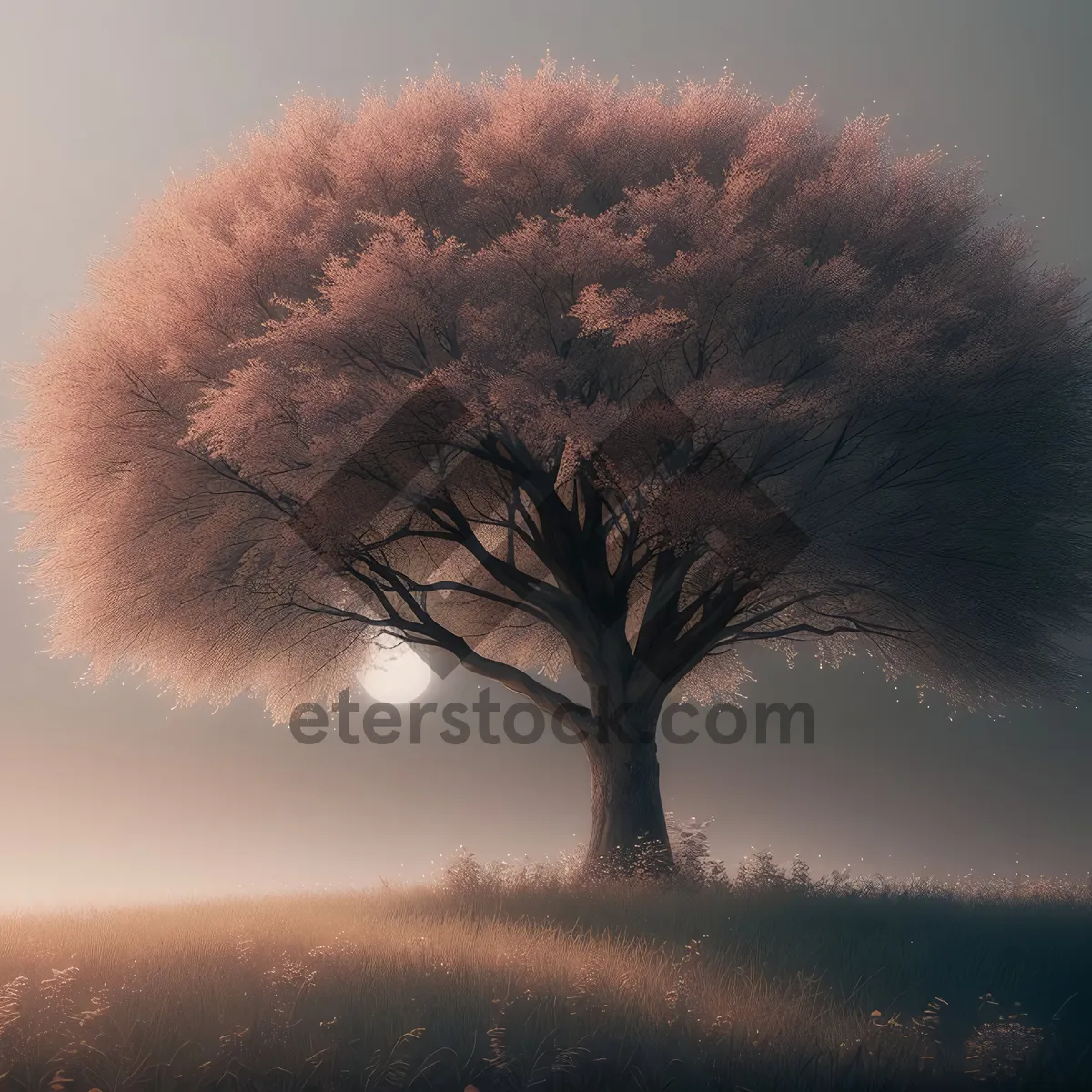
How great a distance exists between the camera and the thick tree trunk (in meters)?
15.4

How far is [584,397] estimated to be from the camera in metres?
14.1

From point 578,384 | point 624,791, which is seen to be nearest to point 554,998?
point 624,791

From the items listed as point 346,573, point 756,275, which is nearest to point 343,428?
point 346,573

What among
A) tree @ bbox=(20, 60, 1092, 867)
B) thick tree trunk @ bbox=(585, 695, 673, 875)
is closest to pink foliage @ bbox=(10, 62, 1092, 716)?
tree @ bbox=(20, 60, 1092, 867)

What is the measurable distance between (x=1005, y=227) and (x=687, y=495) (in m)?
6.90

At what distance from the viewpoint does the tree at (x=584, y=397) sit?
12844mm

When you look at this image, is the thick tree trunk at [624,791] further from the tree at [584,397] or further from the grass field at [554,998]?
the grass field at [554,998]

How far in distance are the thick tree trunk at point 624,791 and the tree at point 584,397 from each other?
52 millimetres

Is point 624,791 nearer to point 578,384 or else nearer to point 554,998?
point 578,384

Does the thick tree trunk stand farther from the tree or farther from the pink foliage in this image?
the pink foliage

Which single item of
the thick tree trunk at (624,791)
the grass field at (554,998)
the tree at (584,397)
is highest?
the tree at (584,397)

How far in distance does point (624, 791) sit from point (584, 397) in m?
5.75

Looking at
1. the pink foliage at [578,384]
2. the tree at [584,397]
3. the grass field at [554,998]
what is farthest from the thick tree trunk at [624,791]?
the grass field at [554,998]

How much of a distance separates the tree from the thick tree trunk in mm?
52
